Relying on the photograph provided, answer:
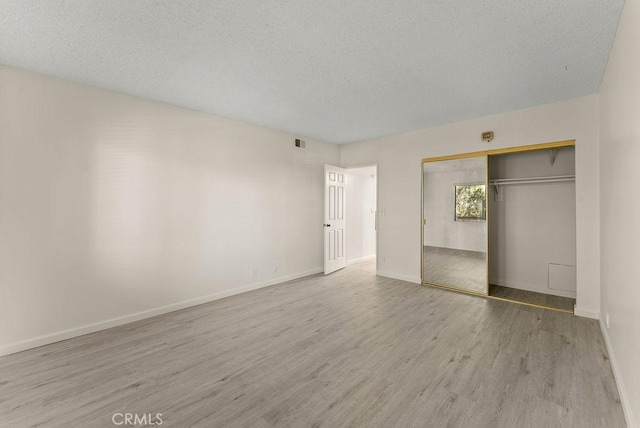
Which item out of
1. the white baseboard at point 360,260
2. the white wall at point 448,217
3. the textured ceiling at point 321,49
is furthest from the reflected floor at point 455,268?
the textured ceiling at point 321,49

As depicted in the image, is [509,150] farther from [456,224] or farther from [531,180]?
[456,224]

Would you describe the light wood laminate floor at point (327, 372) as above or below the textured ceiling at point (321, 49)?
below

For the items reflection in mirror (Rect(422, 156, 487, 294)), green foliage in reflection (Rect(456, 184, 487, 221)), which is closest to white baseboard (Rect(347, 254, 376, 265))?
reflection in mirror (Rect(422, 156, 487, 294))

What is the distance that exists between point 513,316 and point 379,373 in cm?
220

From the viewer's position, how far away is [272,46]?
2338mm

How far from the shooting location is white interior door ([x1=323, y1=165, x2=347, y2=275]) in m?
5.57

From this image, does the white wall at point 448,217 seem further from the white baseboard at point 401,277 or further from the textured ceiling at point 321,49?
the textured ceiling at point 321,49

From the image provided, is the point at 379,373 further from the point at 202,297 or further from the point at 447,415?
the point at 202,297

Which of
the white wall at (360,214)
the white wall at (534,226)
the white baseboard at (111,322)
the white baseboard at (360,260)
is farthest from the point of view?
the white wall at (360,214)

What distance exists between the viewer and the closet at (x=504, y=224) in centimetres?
406

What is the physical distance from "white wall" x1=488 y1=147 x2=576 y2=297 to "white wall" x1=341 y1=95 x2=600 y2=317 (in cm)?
62

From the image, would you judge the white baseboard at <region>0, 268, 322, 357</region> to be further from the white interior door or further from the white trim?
the white trim

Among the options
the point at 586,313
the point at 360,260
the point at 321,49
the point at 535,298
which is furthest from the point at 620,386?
the point at 360,260

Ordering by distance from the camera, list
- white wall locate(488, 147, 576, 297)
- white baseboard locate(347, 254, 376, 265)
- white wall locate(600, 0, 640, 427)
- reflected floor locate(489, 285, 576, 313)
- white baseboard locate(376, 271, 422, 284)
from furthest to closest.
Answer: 1. white baseboard locate(347, 254, 376, 265)
2. white baseboard locate(376, 271, 422, 284)
3. white wall locate(488, 147, 576, 297)
4. reflected floor locate(489, 285, 576, 313)
5. white wall locate(600, 0, 640, 427)
